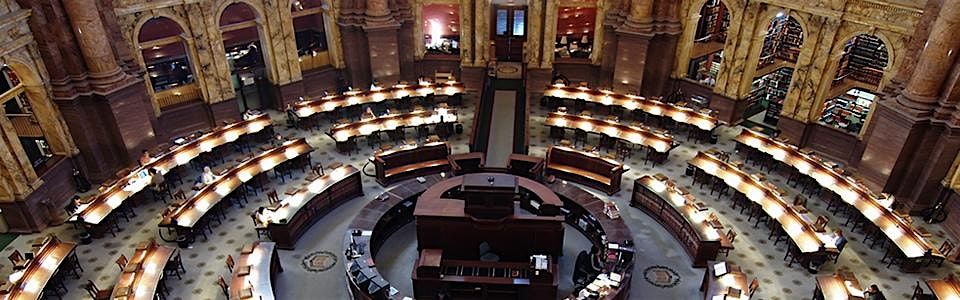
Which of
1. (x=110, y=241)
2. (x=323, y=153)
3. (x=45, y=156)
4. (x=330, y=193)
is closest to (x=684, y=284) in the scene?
(x=330, y=193)

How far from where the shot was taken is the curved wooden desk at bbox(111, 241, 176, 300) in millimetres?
12781

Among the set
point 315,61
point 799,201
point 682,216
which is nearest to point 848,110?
point 799,201

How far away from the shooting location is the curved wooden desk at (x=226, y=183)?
1552cm

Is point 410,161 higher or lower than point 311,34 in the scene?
lower

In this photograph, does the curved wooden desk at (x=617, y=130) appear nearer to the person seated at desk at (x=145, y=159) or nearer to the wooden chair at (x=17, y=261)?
the person seated at desk at (x=145, y=159)

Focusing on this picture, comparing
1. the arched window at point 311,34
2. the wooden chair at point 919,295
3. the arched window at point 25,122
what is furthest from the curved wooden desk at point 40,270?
the wooden chair at point 919,295

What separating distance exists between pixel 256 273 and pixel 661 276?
968 cm

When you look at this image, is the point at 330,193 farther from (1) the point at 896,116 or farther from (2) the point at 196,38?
(1) the point at 896,116

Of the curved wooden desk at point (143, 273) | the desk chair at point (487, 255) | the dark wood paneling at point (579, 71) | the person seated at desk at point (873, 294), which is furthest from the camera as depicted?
the dark wood paneling at point (579, 71)

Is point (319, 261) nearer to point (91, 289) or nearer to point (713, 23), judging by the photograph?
point (91, 289)

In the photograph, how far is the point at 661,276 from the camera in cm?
1461

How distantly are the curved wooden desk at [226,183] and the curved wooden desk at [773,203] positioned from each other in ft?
41.8

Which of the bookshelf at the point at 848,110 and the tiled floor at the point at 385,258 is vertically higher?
the bookshelf at the point at 848,110

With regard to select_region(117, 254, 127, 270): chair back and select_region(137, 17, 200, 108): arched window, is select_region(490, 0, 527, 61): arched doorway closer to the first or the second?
select_region(137, 17, 200, 108): arched window
